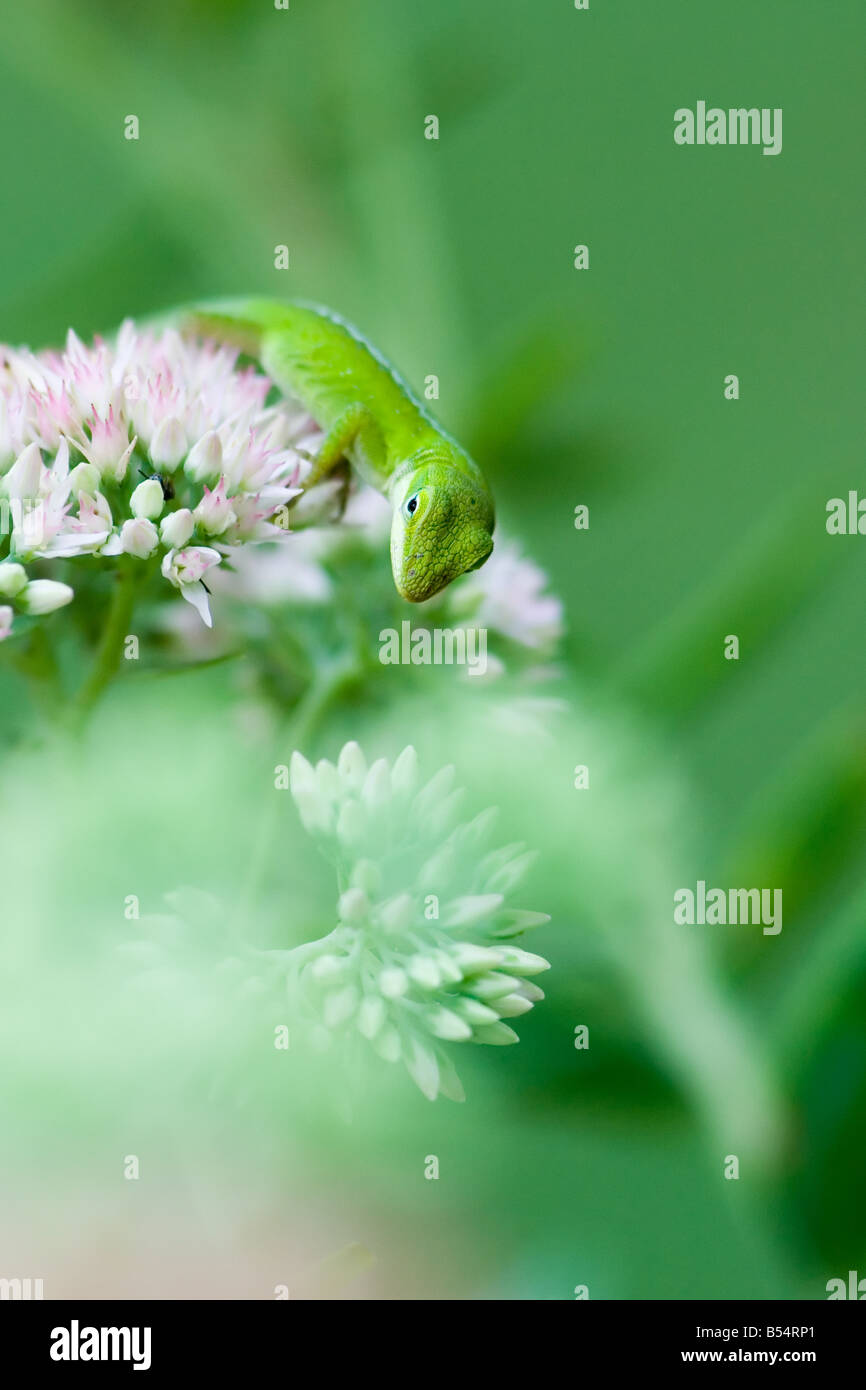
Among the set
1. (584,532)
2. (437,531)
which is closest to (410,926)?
(437,531)

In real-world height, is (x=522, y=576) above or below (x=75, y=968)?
above

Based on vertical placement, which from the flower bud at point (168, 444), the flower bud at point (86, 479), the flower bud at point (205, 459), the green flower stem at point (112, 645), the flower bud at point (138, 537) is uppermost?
the flower bud at point (168, 444)

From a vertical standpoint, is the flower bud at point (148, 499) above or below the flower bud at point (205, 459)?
below

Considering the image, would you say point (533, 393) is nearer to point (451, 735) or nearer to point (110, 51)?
point (451, 735)

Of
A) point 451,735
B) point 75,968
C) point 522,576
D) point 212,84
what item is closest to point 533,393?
point 522,576

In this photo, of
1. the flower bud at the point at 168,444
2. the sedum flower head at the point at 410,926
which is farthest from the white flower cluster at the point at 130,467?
the sedum flower head at the point at 410,926

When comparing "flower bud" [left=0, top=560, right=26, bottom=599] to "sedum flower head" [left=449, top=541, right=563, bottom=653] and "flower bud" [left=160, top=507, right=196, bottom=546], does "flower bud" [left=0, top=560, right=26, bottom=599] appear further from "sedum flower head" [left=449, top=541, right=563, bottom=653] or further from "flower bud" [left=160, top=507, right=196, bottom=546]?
"sedum flower head" [left=449, top=541, right=563, bottom=653]

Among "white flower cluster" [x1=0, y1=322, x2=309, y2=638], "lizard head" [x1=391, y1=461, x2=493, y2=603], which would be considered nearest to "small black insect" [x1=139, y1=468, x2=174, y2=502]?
"white flower cluster" [x1=0, y1=322, x2=309, y2=638]

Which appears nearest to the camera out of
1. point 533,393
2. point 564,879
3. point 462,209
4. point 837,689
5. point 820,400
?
point 564,879

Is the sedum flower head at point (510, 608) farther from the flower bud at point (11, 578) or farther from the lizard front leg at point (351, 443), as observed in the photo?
the flower bud at point (11, 578)
